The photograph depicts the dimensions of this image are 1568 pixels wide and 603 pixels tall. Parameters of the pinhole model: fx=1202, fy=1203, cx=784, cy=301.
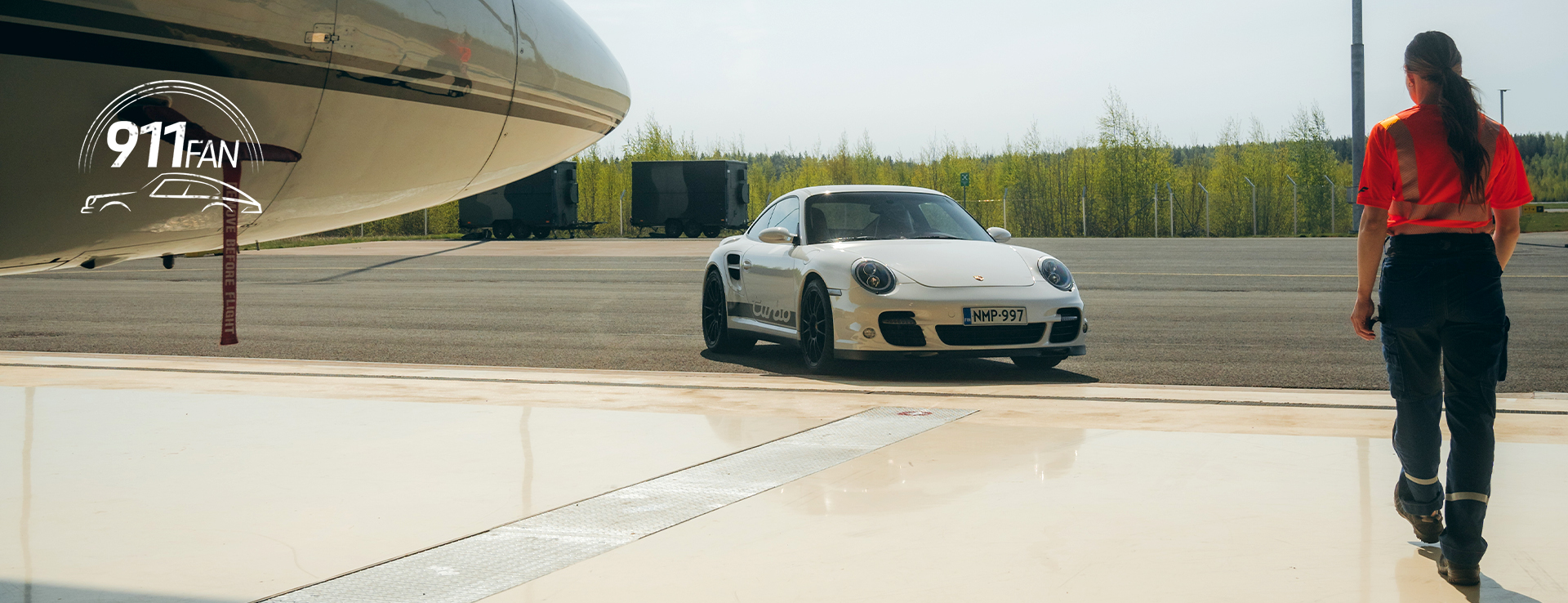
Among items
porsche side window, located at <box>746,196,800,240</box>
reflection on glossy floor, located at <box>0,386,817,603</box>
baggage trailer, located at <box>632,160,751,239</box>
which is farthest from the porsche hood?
baggage trailer, located at <box>632,160,751,239</box>

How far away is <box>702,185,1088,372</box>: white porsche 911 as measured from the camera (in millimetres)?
7426

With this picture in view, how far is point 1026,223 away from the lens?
46.8 m

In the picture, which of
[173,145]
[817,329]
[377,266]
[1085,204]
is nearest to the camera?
[173,145]

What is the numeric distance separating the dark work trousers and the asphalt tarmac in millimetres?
4120

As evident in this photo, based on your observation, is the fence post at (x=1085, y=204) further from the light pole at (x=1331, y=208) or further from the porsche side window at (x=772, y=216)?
the porsche side window at (x=772, y=216)

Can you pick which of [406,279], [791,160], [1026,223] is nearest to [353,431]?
[406,279]

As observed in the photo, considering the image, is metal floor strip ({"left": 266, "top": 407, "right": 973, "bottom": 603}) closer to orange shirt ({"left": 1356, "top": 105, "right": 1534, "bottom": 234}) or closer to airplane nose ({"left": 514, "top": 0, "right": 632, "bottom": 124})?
airplane nose ({"left": 514, "top": 0, "right": 632, "bottom": 124})

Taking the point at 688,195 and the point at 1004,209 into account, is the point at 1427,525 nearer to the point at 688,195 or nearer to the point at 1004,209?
the point at 688,195

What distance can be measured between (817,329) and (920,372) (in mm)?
740

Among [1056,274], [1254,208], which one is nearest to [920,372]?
[1056,274]

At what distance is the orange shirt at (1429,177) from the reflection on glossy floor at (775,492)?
0.98 meters

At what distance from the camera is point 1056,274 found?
309 inches

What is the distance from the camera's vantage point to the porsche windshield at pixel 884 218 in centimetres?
853

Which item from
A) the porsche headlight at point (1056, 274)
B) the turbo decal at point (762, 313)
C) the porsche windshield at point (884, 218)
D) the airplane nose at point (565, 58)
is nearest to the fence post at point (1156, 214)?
the porsche windshield at point (884, 218)
